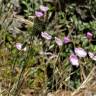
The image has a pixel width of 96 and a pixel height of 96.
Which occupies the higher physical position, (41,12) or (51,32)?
(41,12)

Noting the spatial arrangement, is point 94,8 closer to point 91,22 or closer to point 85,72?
point 91,22

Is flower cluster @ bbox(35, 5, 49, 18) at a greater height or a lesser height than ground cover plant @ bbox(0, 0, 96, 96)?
greater

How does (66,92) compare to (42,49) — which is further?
(42,49)

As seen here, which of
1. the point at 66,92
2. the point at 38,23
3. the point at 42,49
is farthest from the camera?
the point at 42,49

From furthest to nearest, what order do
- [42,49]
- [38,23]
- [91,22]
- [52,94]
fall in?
[91,22]
[42,49]
[52,94]
[38,23]

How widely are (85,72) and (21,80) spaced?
1.12m

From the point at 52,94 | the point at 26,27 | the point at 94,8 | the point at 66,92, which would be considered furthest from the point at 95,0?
the point at 52,94

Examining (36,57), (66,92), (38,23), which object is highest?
(38,23)

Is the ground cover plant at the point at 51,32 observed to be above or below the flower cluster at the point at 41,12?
below

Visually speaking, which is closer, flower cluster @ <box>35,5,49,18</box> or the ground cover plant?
flower cluster @ <box>35,5,49,18</box>

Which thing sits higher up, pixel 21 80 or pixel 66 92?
pixel 21 80

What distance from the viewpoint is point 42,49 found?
323 centimetres

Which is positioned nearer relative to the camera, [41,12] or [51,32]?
[41,12]

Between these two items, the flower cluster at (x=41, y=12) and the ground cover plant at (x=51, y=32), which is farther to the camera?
the ground cover plant at (x=51, y=32)
